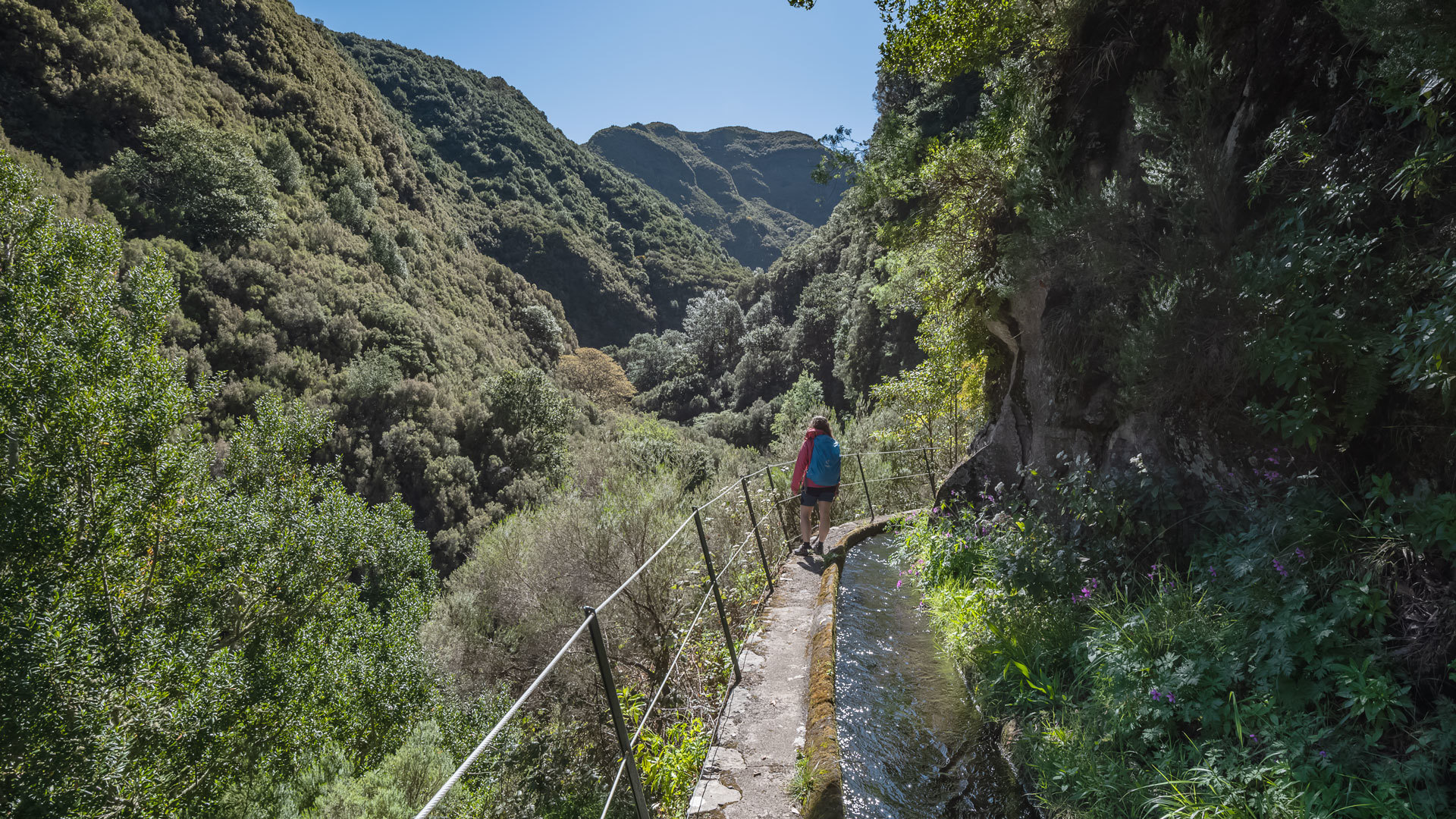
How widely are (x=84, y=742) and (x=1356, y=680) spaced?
458 inches

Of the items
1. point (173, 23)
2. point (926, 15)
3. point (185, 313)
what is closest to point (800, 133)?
point (173, 23)

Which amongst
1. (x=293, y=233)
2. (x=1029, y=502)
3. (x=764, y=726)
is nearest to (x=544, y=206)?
(x=293, y=233)

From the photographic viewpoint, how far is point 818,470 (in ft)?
19.9

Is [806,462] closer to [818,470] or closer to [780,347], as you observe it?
[818,470]

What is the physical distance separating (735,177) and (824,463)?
136307 mm

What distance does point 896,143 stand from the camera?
10406mm

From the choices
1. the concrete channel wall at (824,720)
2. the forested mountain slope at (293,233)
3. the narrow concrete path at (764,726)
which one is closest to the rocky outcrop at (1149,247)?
the concrete channel wall at (824,720)

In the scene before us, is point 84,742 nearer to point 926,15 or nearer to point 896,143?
point 926,15

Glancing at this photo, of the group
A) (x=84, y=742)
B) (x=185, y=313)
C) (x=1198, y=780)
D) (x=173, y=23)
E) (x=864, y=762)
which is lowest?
(x=84, y=742)

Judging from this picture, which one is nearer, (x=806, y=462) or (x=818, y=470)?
(x=818, y=470)

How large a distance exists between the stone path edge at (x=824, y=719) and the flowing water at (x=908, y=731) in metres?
0.17

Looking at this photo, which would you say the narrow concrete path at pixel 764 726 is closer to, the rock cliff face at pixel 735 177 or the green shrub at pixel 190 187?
the green shrub at pixel 190 187

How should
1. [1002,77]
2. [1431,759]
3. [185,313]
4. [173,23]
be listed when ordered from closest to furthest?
[1431,759] → [1002,77] → [185,313] → [173,23]

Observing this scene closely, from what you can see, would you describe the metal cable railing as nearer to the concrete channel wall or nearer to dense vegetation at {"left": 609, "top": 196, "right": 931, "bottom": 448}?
the concrete channel wall
